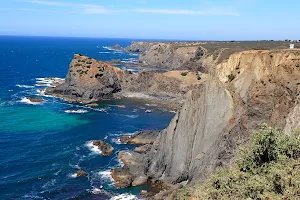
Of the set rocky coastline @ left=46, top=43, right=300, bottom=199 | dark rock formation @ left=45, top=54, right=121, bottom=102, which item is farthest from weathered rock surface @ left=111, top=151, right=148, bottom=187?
dark rock formation @ left=45, top=54, right=121, bottom=102

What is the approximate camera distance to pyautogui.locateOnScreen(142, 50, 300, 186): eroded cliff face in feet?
143

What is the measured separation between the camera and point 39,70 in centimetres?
18700

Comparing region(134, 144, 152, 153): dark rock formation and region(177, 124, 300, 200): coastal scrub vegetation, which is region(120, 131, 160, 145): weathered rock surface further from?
region(177, 124, 300, 200): coastal scrub vegetation

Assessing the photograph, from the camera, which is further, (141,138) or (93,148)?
(141,138)

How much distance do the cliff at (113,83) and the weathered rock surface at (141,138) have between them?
43.1 m

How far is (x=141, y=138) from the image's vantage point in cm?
7869

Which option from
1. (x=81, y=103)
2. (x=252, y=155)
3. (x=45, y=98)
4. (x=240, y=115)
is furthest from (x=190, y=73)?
(x=252, y=155)

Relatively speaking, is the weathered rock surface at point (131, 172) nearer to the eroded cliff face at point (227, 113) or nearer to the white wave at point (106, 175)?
the white wave at point (106, 175)

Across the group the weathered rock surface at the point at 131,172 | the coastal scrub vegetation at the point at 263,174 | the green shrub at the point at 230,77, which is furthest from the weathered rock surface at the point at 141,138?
the coastal scrub vegetation at the point at 263,174

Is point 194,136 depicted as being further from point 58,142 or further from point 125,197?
point 58,142

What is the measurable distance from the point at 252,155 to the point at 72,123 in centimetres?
7008

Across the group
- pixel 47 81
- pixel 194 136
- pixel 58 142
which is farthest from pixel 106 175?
pixel 47 81

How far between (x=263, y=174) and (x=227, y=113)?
25627 mm

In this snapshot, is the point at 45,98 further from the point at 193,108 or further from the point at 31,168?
the point at 193,108
